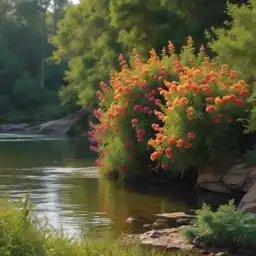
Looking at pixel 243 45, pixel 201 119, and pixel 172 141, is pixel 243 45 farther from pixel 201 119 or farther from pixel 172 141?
pixel 172 141

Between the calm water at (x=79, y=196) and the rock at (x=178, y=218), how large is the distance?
1.21 ft

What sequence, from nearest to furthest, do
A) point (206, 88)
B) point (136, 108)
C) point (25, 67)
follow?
point (206, 88), point (136, 108), point (25, 67)

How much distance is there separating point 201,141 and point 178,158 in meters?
0.66

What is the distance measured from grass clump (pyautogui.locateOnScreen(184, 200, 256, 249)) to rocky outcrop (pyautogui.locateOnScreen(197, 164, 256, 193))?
162 inches

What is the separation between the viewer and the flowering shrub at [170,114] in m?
14.4

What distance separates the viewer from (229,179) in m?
14.4

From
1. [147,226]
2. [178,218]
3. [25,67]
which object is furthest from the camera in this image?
[25,67]

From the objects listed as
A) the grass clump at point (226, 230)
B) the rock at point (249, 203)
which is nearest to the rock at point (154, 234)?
the grass clump at point (226, 230)

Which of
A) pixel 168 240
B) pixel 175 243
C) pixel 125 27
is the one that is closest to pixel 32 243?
pixel 175 243

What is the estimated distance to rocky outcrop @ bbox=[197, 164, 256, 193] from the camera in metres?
14.0

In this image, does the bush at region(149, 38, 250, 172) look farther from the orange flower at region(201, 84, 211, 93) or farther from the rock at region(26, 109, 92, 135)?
the rock at region(26, 109, 92, 135)

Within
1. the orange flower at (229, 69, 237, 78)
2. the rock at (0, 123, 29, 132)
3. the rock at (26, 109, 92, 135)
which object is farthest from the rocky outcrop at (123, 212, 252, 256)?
the rock at (0, 123, 29, 132)

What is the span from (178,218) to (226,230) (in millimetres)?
2623

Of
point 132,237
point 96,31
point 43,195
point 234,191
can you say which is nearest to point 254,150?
point 234,191
